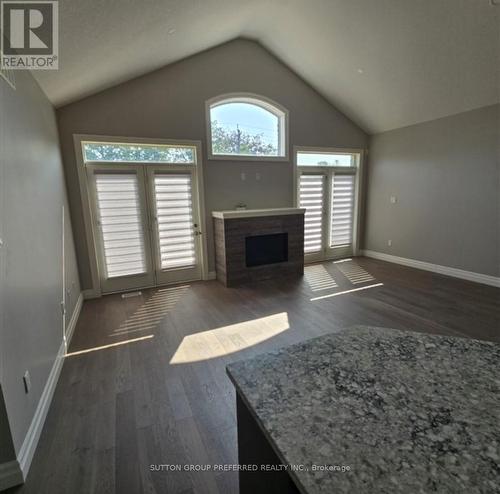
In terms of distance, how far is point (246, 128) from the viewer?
4.86 m

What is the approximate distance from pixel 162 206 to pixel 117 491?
3.54 m

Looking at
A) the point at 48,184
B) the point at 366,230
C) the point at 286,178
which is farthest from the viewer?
the point at 366,230

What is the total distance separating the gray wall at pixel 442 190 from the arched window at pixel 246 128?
2.25 m

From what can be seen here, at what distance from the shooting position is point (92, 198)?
12.9 ft

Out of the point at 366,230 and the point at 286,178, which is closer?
the point at 286,178

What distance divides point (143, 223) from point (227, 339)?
2.37 m

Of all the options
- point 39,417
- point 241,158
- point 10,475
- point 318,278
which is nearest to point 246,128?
point 241,158

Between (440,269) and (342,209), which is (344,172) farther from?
(440,269)

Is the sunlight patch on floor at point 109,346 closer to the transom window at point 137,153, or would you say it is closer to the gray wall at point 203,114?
the gray wall at point 203,114

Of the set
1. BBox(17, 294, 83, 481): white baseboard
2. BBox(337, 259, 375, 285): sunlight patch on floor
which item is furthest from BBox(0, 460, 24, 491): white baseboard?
BBox(337, 259, 375, 285): sunlight patch on floor

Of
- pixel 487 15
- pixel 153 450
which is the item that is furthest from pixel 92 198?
pixel 487 15

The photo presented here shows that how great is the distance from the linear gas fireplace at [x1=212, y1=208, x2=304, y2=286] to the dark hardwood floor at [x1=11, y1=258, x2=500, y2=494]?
10.0 inches

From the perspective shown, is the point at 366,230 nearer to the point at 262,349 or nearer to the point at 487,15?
the point at 487,15

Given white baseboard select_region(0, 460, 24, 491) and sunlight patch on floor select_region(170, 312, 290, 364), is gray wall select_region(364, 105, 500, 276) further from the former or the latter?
white baseboard select_region(0, 460, 24, 491)
